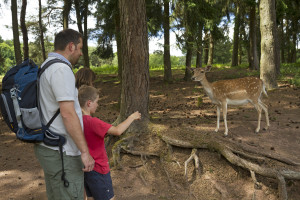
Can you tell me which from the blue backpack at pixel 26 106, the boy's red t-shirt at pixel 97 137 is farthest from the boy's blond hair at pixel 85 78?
the blue backpack at pixel 26 106

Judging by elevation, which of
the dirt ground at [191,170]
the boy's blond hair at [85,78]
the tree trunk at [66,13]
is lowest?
the dirt ground at [191,170]

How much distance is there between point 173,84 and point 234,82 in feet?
29.9

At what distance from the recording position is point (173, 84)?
16.4 metres

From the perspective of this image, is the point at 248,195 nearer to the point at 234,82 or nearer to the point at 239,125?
the point at 239,125

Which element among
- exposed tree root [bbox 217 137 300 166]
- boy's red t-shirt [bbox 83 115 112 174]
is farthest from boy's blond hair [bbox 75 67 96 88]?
exposed tree root [bbox 217 137 300 166]

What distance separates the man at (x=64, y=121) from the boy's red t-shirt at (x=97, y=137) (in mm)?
325

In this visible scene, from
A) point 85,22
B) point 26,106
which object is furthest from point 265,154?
point 85,22

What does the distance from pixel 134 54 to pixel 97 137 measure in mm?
3407

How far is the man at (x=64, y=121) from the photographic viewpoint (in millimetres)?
2395

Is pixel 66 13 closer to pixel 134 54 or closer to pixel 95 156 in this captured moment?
pixel 134 54

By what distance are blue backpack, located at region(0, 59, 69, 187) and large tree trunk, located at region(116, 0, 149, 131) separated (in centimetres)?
369

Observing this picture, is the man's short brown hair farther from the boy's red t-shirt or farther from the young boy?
the boy's red t-shirt

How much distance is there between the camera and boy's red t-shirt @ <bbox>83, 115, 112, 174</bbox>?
2871mm

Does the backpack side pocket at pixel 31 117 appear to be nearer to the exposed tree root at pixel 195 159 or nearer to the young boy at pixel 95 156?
the young boy at pixel 95 156
